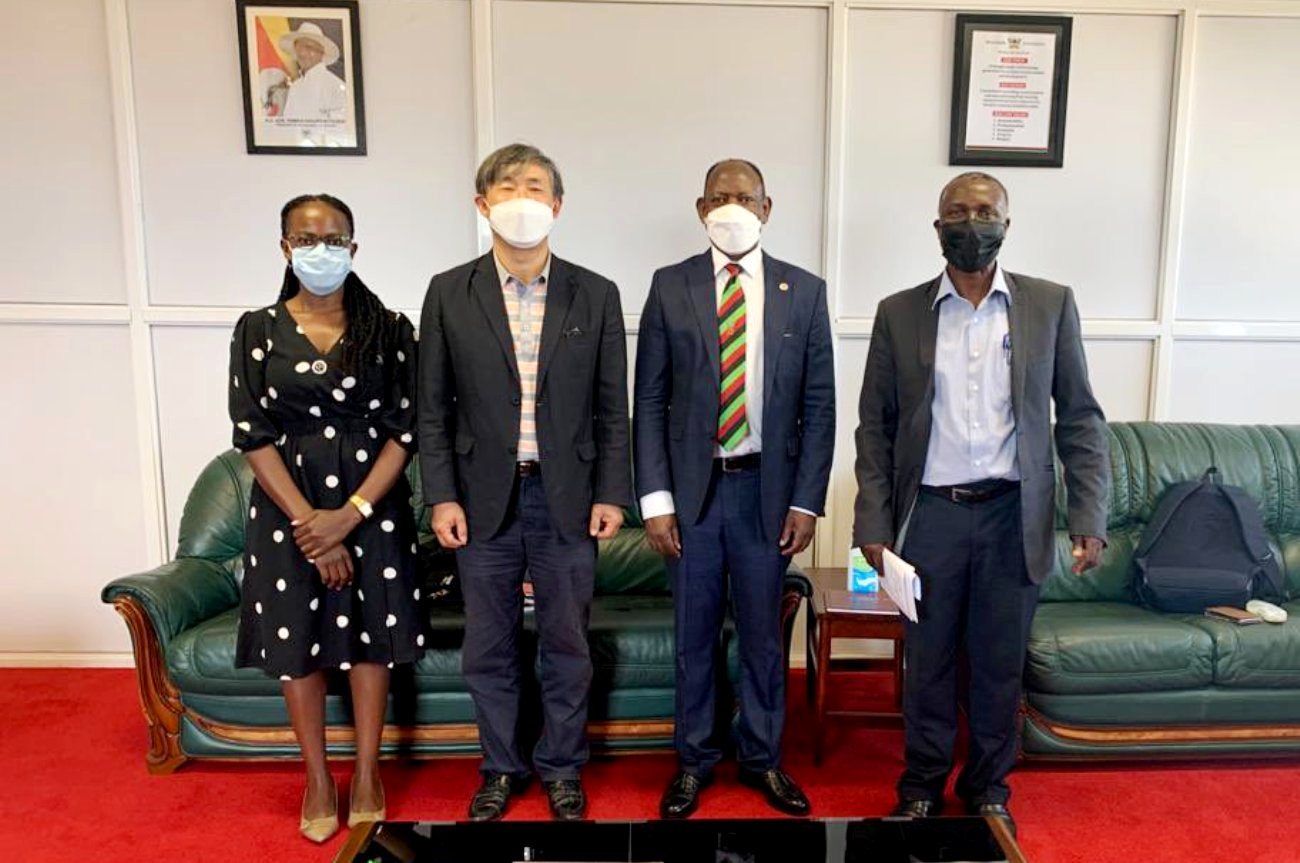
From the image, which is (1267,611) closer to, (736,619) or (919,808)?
(919,808)

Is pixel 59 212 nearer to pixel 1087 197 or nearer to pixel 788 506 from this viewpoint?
pixel 788 506

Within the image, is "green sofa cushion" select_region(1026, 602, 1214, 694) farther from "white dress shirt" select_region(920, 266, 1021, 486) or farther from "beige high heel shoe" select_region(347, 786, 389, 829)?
"beige high heel shoe" select_region(347, 786, 389, 829)

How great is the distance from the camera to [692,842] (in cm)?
148

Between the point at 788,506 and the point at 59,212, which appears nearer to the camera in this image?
the point at 788,506

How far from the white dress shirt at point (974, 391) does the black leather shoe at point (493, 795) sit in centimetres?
135

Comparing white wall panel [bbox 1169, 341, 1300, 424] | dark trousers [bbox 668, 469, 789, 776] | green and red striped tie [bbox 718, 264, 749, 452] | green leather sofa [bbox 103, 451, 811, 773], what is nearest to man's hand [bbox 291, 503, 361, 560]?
green leather sofa [bbox 103, 451, 811, 773]

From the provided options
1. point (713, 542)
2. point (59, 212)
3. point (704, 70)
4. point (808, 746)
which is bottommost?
point (808, 746)

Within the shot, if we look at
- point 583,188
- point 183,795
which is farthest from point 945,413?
point 183,795

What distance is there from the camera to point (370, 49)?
2.88 m

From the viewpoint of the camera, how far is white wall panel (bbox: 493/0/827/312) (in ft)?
9.46

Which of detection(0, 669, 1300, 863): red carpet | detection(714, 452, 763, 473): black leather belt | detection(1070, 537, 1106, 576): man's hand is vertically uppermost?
detection(714, 452, 763, 473): black leather belt

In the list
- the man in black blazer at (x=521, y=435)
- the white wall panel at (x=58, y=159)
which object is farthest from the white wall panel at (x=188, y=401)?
the man in black blazer at (x=521, y=435)

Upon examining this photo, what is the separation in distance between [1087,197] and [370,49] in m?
2.62

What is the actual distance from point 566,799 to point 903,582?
100cm
